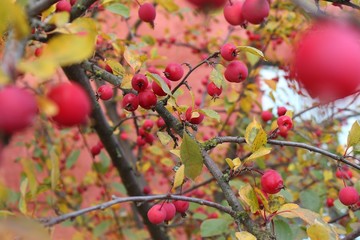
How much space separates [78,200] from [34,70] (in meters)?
2.31

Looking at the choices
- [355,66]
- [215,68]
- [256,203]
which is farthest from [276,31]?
[355,66]

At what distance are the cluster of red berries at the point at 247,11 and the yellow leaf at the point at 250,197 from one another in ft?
1.15

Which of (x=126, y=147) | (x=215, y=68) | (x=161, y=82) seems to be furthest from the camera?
(x=126, y=147)

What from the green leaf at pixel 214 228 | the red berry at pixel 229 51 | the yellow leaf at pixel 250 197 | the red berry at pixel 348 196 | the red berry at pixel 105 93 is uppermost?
the red berry at pixel 229 51

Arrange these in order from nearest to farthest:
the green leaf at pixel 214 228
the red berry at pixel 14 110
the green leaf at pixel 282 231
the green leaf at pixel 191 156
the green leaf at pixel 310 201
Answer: the red berry at pixel 14 110 → the green leaf at pixel 191 156 → the green leaf at pixel 282 231 → the green leaf at pixel 214 228 → the green leaf at pixel 310 201

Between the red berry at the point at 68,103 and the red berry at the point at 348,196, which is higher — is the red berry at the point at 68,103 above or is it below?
above

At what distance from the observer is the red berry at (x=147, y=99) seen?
0.98 m

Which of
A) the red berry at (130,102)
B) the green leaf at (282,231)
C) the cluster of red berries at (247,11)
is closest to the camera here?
the cluster of red berries at (247,11)

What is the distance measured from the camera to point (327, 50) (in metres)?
0.49

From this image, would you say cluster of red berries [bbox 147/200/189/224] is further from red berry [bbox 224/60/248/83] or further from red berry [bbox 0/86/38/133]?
red berry [bbox 0/86/38/133]

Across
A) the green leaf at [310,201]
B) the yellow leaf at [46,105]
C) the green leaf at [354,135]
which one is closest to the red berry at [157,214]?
the green leaf at [354,135]

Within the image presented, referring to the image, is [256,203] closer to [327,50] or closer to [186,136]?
[186,136]

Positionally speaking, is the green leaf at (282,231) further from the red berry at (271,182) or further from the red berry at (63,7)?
the red berry at (63,7)

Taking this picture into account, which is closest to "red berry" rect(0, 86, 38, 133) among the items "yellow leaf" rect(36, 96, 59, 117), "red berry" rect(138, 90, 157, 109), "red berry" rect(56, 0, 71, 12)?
"yellow leaf" rect(36, 96, 59, 117)
